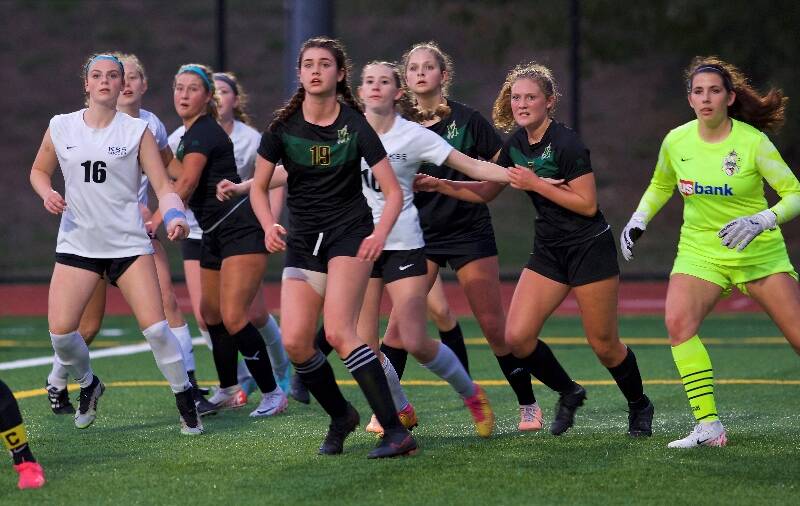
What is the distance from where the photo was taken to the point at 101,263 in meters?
7.33

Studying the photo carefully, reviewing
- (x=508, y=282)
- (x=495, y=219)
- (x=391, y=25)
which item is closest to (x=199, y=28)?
(x=391, y=25)

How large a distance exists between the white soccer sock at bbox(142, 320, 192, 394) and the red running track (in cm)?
798

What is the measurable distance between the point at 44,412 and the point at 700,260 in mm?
4081

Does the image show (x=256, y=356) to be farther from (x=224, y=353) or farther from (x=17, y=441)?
(x=17, y=441)

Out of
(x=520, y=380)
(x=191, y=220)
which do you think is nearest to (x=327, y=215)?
(x=520, y=380)

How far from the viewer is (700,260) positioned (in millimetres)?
6922

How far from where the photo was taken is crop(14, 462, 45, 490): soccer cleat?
6.01 metres

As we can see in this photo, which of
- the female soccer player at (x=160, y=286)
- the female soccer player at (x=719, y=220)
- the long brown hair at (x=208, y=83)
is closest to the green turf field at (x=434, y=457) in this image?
the female soccer player at (x=160, y=286)

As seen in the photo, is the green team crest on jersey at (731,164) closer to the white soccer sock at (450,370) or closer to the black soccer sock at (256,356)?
the white soccer sock at (450,370)

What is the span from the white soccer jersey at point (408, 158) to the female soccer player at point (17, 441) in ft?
6.61

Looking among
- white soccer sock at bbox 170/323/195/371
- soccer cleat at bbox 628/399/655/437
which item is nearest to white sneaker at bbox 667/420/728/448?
soccer cleat at bbox 628/399/655/437

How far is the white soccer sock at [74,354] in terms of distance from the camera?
24.3ft

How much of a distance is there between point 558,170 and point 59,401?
336cm

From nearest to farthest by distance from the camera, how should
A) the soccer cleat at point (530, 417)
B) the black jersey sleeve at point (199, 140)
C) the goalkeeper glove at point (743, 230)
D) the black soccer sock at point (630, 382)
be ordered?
1. the goalkeeper glove at point (743, 230)
2. the black soccer sock at point (630, 382)
3. the soccer cleat at point (530, 417)
4. the black jersey sleeve at point (199, 140)
